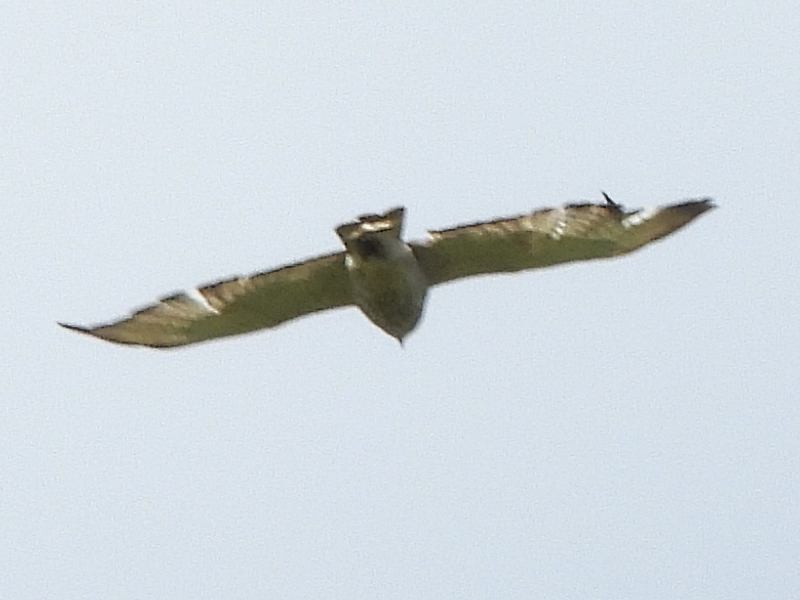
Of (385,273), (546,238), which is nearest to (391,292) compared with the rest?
(385,273)

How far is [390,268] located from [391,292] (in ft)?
0.96

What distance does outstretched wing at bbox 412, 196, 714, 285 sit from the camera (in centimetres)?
2366

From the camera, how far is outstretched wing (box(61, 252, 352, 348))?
79.5 ft

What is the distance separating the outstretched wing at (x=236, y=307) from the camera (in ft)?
79.5

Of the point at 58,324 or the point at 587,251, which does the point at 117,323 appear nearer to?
the point at 58,324

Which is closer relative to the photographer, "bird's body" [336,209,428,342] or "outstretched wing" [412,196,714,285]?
"bird's body" [336,209,428,342]

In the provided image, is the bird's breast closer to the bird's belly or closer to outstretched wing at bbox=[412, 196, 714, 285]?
the bird's belly

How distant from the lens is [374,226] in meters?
23.3

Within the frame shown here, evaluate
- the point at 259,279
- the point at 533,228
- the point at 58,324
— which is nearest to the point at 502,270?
the point at 533,228

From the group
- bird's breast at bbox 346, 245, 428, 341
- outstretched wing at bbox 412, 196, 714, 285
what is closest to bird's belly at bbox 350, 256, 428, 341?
bird's breast at bbox 346, 245, 428, 341

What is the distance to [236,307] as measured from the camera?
2459 centimetres

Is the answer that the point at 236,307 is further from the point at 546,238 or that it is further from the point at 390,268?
the point at 546,238

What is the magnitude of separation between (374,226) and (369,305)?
3.38 ft

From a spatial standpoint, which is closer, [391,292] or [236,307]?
[391,292]
